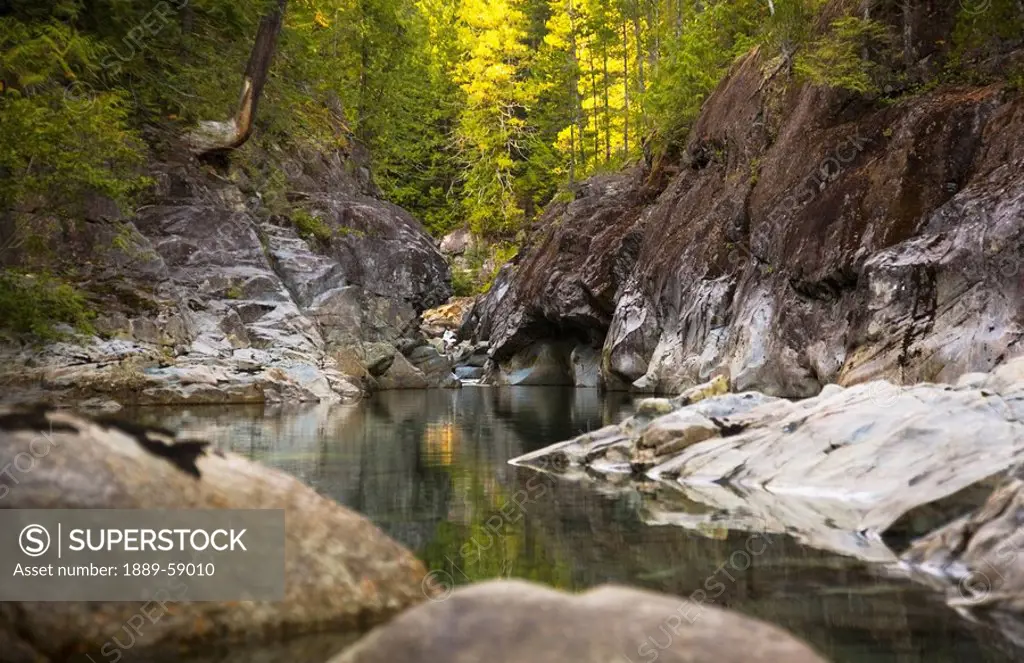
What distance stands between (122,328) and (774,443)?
50.1 ft

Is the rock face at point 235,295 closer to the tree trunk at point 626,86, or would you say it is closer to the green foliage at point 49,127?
the green foliage at point 49,127

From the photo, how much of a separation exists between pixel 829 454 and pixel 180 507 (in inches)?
225

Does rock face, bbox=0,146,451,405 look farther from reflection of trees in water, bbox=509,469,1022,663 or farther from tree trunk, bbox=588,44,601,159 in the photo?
reflection of trees in water, bbox=509,469,1022,663

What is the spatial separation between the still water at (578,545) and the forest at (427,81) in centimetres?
578

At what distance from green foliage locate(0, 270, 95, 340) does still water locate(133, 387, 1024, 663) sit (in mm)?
4122

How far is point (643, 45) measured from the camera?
41969mm

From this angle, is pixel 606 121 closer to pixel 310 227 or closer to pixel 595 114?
pixel 595 114

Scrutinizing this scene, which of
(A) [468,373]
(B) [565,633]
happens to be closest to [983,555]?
(B) [565,633]

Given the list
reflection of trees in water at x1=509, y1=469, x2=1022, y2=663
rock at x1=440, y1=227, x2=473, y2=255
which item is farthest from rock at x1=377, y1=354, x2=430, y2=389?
rock at x1=440, y1=227, x2=473, y2=255

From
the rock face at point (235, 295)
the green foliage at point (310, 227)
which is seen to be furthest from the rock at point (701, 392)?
the green foliage at point (310, 227)

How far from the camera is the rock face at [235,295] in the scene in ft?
58.7

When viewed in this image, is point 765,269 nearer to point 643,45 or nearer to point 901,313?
point 901,313

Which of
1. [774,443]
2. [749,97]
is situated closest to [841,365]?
[774,443]

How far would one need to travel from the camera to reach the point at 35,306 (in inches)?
568
